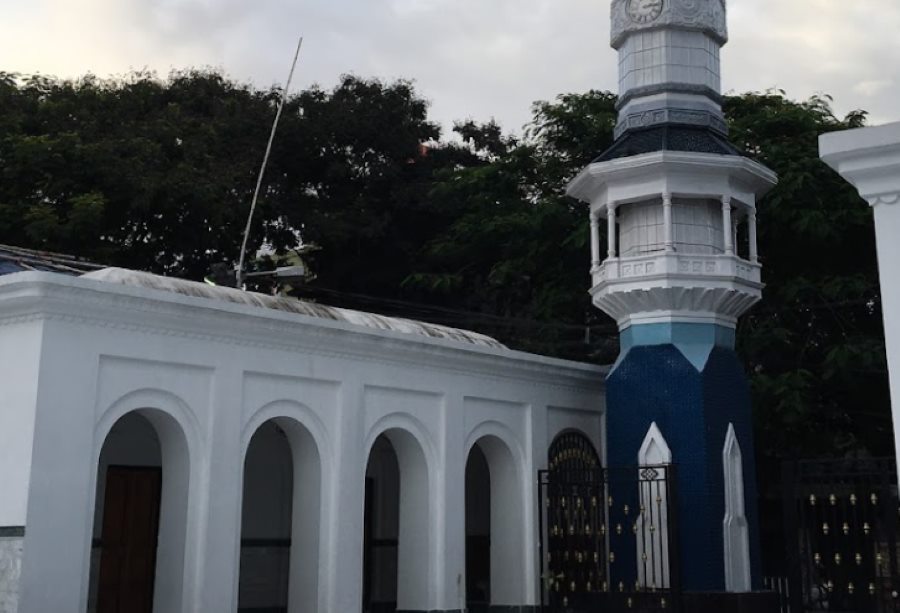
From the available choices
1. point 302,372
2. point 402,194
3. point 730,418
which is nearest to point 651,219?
point 730,418

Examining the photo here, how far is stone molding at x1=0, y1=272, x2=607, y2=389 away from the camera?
11688mm

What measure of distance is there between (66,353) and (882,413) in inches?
638

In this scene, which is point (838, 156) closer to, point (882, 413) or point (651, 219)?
point (651, 219)

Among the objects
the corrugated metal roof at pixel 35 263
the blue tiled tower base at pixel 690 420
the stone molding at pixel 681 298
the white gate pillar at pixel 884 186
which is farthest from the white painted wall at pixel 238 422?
the white gate pillar at pixel 884 186

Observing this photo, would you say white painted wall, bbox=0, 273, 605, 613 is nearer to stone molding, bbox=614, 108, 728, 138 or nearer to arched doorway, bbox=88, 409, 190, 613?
arched doorway, bbox=88, 409, 190, 613

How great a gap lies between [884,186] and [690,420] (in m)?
8.56

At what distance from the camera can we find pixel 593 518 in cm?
1689

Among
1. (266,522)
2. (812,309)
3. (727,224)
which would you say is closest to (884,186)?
(727,224)

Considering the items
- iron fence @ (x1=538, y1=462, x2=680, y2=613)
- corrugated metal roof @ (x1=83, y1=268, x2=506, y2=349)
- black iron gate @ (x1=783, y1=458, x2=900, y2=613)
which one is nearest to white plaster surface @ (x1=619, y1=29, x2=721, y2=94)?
corrugated metal roof @ (x1=83, y1=268, x2=506, y2=349)

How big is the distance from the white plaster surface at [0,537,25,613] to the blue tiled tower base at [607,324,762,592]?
28.4 feet

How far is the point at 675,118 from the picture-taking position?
17.5 metres

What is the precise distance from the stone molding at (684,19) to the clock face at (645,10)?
0.06 meters

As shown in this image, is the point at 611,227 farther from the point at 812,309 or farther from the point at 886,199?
the point at 886,199

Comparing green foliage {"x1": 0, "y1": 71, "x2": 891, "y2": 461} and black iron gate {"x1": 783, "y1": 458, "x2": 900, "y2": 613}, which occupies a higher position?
green foliage {"x1": 0, "y1": 71, "x2": 891, "y2": 461}
